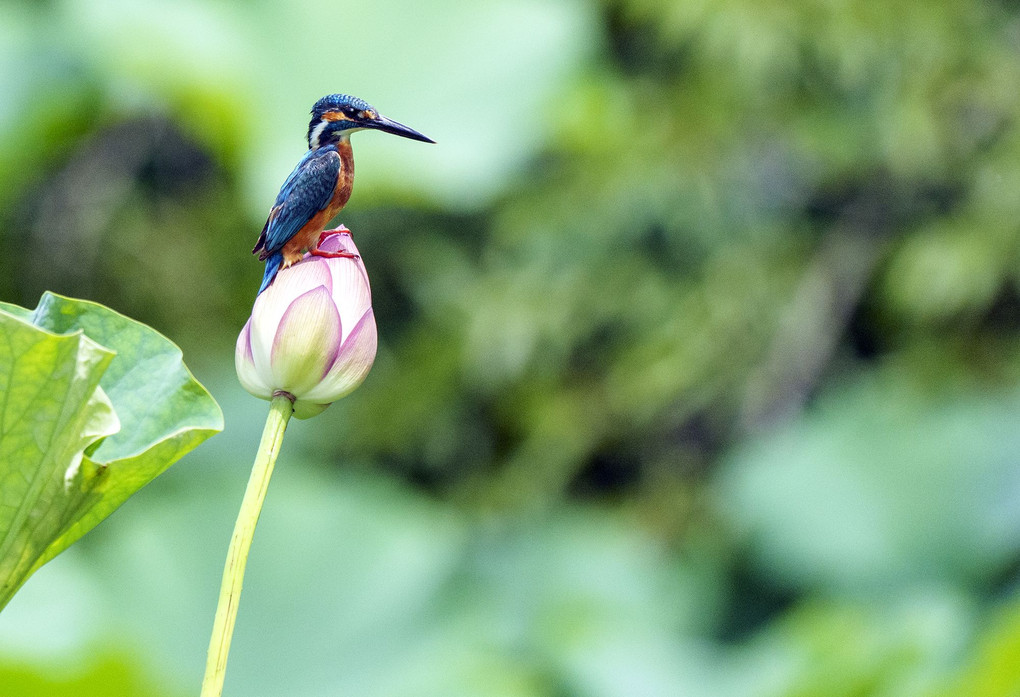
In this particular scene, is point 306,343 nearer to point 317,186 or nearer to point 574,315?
point 317,186

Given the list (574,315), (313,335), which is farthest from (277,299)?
(574,315)

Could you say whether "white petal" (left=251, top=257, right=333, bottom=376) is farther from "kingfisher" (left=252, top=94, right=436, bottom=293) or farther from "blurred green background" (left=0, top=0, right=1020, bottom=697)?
"blurred green background" (left=0, top=0, right=1020, bottom=697)

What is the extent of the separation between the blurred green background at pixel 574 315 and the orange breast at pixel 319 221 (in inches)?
34.9

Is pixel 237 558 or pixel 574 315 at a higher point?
pixel 574 315

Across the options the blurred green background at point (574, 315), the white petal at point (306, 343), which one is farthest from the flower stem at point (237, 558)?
the blurred green background at point (574, 315)

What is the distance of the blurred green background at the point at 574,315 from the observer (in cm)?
129

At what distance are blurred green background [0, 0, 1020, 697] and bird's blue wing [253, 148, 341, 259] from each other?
892 mm

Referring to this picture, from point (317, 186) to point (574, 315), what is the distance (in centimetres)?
125

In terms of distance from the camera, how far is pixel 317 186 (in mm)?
257

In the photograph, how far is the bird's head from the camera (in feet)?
0.84

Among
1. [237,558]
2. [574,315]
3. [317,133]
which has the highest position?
[574,315]

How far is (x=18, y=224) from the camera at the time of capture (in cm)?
167

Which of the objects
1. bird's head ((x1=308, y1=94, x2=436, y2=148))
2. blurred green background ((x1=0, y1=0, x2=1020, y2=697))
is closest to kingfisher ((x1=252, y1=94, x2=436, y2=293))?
bird's head ((x1=308, y1=94, x2=436, y2=148))

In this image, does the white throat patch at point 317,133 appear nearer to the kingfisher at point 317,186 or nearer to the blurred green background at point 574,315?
the kingfisher at point 317,186
